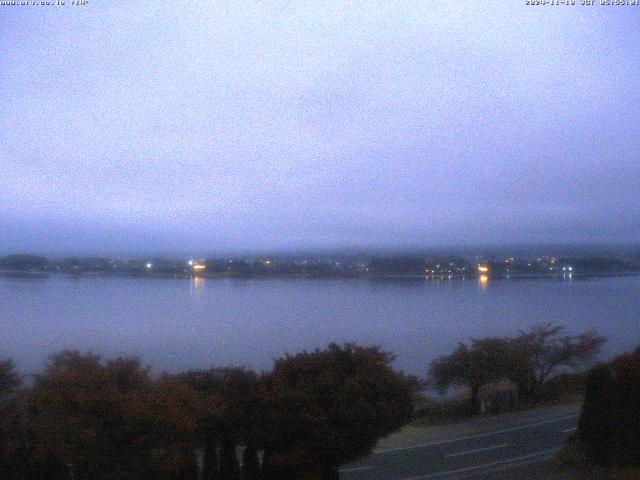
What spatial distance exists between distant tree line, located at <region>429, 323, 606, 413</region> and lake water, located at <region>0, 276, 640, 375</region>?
1694 millimetres

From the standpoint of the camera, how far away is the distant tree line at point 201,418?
8055 mm

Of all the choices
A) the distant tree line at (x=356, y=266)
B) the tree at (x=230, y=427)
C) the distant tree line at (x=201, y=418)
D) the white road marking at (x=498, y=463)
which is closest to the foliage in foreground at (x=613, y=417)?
the white road marking at (x=498, y=463)

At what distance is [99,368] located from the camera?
29.3 feet

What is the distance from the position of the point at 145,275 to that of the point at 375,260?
10154 mm

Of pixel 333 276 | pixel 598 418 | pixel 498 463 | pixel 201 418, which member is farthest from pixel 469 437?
pixel 333 276

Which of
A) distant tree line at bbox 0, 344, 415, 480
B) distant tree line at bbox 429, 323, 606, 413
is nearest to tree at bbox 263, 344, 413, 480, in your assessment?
distant tree line at bbox 0, 344, 415, 480

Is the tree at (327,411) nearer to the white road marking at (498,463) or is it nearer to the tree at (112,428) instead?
the tree at (112,428)

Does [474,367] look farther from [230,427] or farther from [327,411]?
[230,427]

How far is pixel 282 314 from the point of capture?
30.0m

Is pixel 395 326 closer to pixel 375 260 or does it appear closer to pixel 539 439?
pixel 375 260

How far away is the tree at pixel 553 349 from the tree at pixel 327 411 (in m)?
13.0

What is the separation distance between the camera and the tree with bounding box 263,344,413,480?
361 inches

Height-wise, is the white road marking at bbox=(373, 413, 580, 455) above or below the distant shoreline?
below

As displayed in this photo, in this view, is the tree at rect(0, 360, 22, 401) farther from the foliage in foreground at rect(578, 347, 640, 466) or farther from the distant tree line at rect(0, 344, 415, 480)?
the foliage in foreground at rect(578, 347, 640, 466)
